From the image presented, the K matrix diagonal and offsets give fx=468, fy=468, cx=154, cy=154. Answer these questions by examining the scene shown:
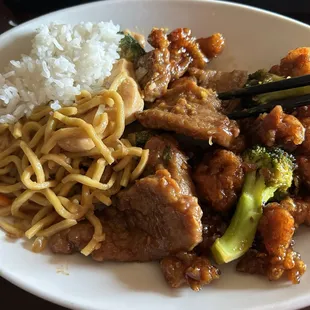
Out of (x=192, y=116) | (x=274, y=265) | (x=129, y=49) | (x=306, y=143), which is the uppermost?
(x=129, y=49)

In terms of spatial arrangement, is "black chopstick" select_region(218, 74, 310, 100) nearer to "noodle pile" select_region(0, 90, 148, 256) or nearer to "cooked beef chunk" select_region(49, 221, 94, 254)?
"noodle pile" select_region(0, 90, 148, 256)

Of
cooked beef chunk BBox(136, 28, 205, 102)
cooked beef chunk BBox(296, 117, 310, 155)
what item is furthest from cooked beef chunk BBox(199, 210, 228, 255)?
cooked beef chunk BBox(136, 28, 205, 102)

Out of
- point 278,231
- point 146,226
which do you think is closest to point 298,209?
point 278,231

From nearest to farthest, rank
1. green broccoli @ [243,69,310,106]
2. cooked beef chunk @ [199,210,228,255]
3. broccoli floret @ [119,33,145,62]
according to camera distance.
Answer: cooked beef chunk @ [199,210,228,255] < green broccoli @ [243,69,310,106] < broccoli floret @ [119,33,145,62]

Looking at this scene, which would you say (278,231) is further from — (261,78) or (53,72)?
(53,72)

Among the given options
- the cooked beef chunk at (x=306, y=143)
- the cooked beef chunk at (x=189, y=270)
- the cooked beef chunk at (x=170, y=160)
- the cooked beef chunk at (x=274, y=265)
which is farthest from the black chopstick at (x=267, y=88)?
the cooked beef chunk at (x=189, y=270)
